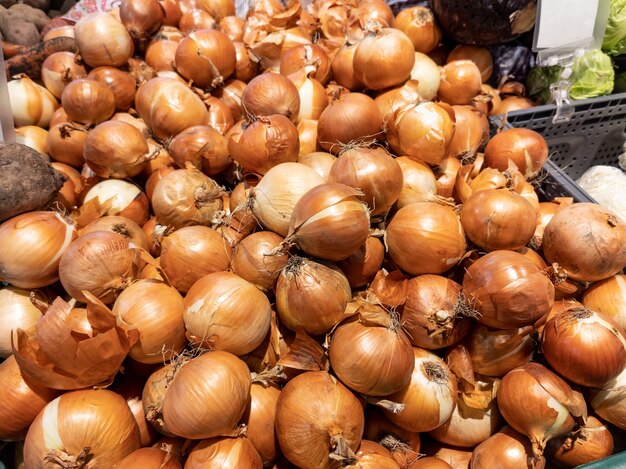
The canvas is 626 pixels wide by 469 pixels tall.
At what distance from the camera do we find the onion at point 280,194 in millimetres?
1350

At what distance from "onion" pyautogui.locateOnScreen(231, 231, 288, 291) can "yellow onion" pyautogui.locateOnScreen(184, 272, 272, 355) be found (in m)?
0.07

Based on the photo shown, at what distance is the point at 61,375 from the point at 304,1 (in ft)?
8.98

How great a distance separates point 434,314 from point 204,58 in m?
1.65

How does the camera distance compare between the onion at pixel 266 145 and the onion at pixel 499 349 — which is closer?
the onion at pixel 499 349

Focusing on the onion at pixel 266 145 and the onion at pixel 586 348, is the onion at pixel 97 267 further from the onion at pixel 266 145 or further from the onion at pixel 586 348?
the onion at pixel 586 348

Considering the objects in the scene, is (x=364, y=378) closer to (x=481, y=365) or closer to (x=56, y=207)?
(x=481, y=365)

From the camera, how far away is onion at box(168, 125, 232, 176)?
1.70 metres

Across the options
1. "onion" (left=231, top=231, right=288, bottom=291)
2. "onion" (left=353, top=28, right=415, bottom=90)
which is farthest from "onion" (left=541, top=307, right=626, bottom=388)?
"onion" (left=353, top=28, right=415, bottom=90)

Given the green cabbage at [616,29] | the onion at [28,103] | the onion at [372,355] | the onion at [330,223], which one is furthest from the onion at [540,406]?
the onion at [28,103]

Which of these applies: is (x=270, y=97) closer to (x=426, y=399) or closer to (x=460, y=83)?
(x=460, y=83)

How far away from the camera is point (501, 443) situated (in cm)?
124

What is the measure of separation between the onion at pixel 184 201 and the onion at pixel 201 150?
13 centimetres

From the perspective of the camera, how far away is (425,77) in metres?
2.04

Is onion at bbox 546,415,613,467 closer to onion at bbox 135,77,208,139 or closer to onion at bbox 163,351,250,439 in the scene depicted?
onion at bbox 163,351,250,439
